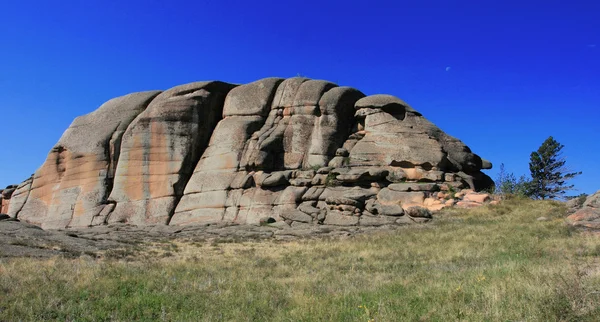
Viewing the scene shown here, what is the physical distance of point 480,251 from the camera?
1559 centimetres

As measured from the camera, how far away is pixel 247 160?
115 ft

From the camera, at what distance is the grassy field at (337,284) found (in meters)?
7.44

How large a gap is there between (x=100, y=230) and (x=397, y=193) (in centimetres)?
2159

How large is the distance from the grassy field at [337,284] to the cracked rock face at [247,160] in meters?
12.6

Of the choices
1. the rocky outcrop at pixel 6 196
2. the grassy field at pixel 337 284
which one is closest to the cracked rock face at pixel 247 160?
the rocky outcrop at pixel 6 196

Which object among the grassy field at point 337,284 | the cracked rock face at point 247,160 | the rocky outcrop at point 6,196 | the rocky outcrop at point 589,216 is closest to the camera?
the grassy field at point 337,284

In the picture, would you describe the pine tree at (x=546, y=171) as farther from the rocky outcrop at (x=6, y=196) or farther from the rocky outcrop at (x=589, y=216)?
the rocky outcrop at (x=6, y=196)

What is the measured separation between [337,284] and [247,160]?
25.2m

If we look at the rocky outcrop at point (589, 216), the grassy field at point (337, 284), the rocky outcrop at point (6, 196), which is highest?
the rocky outcrop at point (6, 196)

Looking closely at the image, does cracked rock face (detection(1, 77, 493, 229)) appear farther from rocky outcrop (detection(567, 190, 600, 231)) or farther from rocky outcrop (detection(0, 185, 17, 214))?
rocky outcrop (detection(567, 190, 600, 231))

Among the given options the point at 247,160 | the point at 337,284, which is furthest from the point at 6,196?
the point at 337,284

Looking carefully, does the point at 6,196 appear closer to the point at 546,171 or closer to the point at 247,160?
the point at 247,160

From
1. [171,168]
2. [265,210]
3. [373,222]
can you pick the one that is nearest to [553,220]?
[373,222]

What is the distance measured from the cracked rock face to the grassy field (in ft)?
41.3
